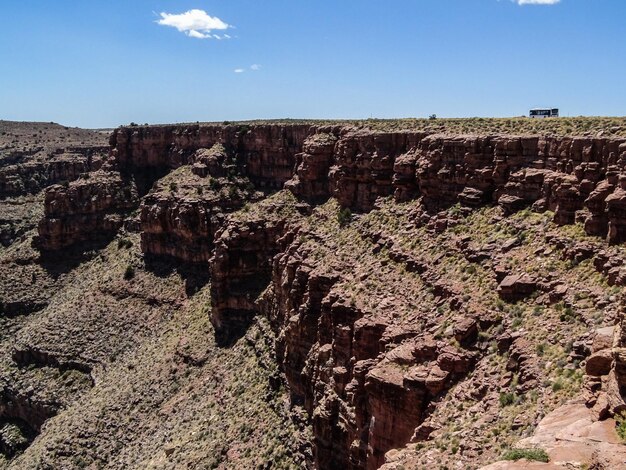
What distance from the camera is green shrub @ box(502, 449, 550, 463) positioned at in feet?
58.9

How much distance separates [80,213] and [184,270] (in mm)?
28151

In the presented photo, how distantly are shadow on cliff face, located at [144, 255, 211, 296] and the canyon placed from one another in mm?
296

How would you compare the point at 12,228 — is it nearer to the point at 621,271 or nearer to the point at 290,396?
the point at 290,396

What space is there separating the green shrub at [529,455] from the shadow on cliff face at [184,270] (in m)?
64.2

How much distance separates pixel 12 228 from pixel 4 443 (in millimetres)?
51841

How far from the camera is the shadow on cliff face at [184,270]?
80.3 metres

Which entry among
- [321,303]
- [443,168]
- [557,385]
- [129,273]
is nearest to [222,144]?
[129,273]

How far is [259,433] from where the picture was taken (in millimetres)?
49750

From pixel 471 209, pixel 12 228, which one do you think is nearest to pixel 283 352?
pixel 471 209

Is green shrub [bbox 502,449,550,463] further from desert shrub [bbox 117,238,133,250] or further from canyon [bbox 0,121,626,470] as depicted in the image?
desert shrub [bbox 117,238,133,250]

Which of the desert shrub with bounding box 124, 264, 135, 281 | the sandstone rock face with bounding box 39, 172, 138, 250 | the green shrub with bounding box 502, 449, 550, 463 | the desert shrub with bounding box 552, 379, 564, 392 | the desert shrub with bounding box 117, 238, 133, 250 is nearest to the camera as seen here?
the green shrub with bounding box 502, 449, 550, 463

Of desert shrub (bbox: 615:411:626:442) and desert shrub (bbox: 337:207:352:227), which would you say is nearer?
desert shrub (bbox: 615:411:626:442)

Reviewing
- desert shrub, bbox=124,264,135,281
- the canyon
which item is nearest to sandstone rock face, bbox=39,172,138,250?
the canyon

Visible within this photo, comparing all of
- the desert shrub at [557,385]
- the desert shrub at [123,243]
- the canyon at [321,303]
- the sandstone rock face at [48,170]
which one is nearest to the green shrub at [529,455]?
the canyon at [321,303]
